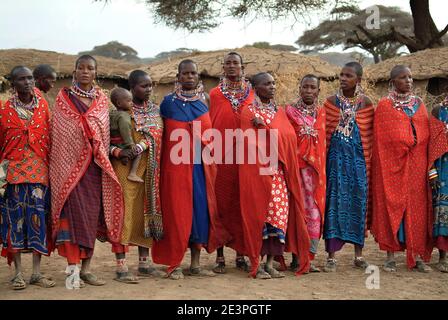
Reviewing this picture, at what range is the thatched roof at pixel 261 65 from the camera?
569 inches

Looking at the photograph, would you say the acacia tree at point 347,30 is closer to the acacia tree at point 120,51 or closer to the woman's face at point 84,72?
the acacia tree at point 120,51

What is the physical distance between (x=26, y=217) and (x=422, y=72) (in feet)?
36.6

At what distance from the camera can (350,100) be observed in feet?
20.8

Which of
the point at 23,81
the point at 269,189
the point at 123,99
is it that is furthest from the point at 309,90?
the point at 23,81

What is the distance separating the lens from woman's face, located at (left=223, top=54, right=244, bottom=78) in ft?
19.6

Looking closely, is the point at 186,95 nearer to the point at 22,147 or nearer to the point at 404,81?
the point at 22,147

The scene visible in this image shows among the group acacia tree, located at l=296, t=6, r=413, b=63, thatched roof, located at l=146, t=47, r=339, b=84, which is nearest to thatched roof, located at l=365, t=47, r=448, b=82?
thatched roof, located at l=146, t=47, r=339, b=84

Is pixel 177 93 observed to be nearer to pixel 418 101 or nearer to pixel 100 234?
pixel 100 234

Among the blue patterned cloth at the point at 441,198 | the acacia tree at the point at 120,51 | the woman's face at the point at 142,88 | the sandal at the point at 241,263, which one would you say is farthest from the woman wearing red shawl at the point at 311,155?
the acacia tree at the point at 120,51

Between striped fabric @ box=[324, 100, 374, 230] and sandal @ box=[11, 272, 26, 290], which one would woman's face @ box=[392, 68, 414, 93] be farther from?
sandal @ box=[11, 272, 26, 290]

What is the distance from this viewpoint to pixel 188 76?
576 centimetres

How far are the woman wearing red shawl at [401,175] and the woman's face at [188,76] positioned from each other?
183cm

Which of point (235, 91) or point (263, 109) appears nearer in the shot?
point (263, 109)

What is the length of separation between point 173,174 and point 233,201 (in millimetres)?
692
